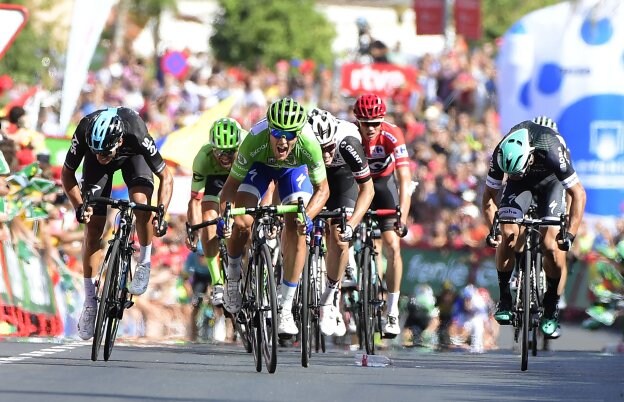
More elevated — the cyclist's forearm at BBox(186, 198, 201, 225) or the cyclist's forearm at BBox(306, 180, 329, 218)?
the cyclist's forearm at BBox(186, 198, 201, 225)

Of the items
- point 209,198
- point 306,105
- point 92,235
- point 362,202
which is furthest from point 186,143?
point 306,105

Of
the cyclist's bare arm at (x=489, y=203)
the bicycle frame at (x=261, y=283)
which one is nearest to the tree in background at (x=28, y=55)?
the cyclist's bare arm at (x=489, y=203)

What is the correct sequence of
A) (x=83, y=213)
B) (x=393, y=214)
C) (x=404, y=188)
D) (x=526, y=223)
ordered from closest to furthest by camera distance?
(x=83, y=213)
(x=526, y=223)
(x=393, y=214)
(x=404, y=188)

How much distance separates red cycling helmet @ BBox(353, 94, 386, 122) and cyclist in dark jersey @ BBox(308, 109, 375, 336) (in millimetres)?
174

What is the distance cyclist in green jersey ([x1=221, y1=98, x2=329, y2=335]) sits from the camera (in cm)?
1234

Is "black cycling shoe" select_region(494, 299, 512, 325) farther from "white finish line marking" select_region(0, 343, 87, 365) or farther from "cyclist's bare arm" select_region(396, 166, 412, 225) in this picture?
"white finish line marking" select_region(0, 343, 87, 365)

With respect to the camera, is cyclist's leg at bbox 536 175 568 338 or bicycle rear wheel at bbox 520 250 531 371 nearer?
bicycle rear wheel at bbox 520 250 531 371

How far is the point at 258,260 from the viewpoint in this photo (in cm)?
1238

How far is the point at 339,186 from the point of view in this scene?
1521 cm

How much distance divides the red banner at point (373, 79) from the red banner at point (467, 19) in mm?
3233

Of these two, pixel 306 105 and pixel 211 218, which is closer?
pixel 211 218

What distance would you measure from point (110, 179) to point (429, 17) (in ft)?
63.8

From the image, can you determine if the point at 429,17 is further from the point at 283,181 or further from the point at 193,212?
the point at 283,181

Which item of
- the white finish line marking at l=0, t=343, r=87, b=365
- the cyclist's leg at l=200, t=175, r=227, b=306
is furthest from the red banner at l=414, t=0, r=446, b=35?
the white finish line marking at l=0, t=343, r=87, b=365
